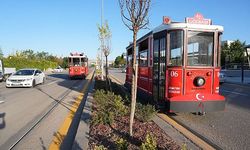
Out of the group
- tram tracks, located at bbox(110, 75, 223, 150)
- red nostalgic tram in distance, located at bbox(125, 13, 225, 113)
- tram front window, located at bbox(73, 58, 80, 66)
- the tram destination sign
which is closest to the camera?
tram tracks, located at bbox(110, 75, 223, 150)

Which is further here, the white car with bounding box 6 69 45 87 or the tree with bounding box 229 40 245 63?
the tree with bounding box 229 40 245 63

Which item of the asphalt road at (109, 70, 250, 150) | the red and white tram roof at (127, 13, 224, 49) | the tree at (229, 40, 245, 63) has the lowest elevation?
the asphalt road at (109, 70, 250, 150)

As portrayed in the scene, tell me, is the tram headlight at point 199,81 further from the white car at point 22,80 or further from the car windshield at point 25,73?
the car windshield at point 25,73

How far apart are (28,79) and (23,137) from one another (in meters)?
16.2

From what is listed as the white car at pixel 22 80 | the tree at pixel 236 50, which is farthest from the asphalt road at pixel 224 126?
the tree at pixel 236 50

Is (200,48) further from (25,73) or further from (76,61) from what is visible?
(76,61)

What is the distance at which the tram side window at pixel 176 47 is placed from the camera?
928 cm

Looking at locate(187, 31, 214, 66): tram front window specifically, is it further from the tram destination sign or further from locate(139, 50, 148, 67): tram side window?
locate(139, 50, 148, 67): tram side window

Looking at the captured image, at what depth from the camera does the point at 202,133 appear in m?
7.55

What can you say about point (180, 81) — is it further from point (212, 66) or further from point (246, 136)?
Result: point (246, 136)

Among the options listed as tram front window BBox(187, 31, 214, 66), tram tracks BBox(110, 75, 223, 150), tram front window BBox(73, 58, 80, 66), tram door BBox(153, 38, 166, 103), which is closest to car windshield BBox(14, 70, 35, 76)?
tram front window BBox(73, 58, 80, 66)

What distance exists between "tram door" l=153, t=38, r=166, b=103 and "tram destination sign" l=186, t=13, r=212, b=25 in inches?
38.1

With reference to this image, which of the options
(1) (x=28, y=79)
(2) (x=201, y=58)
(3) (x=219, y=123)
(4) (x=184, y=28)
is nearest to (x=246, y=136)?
(3) (x=219, y=123)

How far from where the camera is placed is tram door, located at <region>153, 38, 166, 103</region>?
9.75 meters
